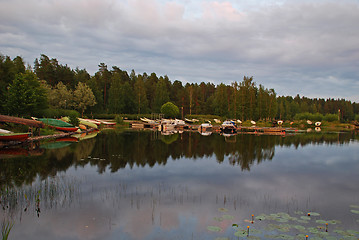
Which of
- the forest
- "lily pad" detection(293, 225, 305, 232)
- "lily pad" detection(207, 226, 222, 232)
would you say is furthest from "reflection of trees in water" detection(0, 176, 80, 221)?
the forest

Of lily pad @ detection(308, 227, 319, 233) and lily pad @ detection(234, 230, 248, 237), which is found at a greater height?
lily pad @ detection(308, 227, 319, 233)

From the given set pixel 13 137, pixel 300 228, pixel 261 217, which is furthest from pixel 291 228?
pixel 13 137

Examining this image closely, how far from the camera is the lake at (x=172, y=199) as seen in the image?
8.01 metres

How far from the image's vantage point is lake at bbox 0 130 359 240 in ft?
26.3

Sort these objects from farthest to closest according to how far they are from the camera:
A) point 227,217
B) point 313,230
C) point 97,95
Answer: point 97,95 < point 227,217 < point 313,230

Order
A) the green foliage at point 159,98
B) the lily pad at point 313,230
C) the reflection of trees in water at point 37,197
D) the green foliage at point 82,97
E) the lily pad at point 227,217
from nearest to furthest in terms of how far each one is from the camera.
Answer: the lily pad at point 313,230 → the lily pad at point 227,217 → the reflection of trees in water at point 37,197 → the green foliage at point 82,97 → the green foliage at point 159,98

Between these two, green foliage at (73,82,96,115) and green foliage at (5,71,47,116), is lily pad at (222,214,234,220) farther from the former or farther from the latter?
green foliage at (73,82,96,115)

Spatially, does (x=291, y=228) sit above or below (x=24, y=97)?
below

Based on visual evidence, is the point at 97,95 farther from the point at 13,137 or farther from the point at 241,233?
the point at 241,233

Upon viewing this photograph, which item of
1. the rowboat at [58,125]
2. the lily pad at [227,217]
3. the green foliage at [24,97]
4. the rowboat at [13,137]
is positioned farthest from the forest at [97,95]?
the lily pad at [227,217]

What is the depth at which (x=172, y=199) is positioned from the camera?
36.3 ft

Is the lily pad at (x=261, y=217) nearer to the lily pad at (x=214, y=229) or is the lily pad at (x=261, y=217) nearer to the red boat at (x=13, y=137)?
the lily pad at (x=214, y=229)

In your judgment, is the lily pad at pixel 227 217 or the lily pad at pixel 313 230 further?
the lily pad at pixel 227 217

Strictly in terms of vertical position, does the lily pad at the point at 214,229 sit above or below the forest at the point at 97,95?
below
